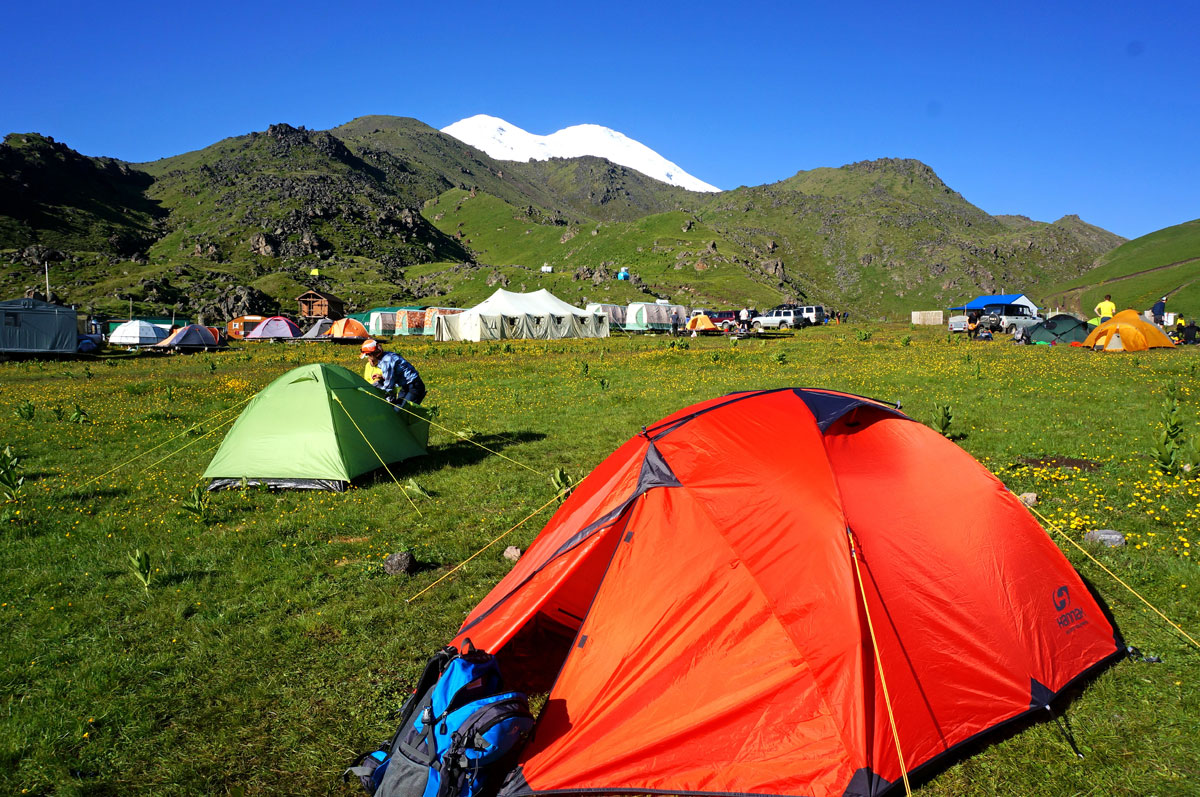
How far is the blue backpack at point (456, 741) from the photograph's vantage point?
3.94 m

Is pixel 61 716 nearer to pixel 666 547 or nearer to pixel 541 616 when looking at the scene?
pixel 541 616

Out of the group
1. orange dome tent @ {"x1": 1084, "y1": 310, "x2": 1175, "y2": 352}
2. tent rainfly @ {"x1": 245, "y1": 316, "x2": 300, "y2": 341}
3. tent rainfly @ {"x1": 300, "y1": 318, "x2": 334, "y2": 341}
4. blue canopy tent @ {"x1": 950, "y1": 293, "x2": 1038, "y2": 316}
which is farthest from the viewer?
blue canopy tent @ {"x1": 950, "y1": 293, "x2": 1038, "y2": 316}

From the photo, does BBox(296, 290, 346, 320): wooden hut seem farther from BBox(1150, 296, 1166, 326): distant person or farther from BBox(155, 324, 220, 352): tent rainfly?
BBox(1150, 296, 1166, 326): distant person

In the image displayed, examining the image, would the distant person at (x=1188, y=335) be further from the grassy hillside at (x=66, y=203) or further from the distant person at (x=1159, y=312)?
the grassy hillside at (x=66, y=203)

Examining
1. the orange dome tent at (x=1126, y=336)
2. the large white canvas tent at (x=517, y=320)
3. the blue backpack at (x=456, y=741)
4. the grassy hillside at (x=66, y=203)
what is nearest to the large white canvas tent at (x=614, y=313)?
the large white canvas tent at (x=517, y=320)

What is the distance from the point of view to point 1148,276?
90312mm

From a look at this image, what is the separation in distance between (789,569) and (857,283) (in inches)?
6067

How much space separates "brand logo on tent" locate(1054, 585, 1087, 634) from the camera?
17.0 feet

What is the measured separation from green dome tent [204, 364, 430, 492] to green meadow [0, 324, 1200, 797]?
502mm

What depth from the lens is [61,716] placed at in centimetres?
493

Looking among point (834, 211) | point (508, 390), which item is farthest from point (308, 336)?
point (834, 211)

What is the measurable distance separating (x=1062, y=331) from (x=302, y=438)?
36.5 meters

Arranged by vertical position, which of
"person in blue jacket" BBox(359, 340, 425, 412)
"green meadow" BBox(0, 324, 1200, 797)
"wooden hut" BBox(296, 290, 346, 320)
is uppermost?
"wooden hut" BBox(296, 290, 346, 320)

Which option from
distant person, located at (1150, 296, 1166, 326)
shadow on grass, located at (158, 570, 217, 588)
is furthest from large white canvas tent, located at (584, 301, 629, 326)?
shadow on grass, located at (158, 570, 217, 588)
